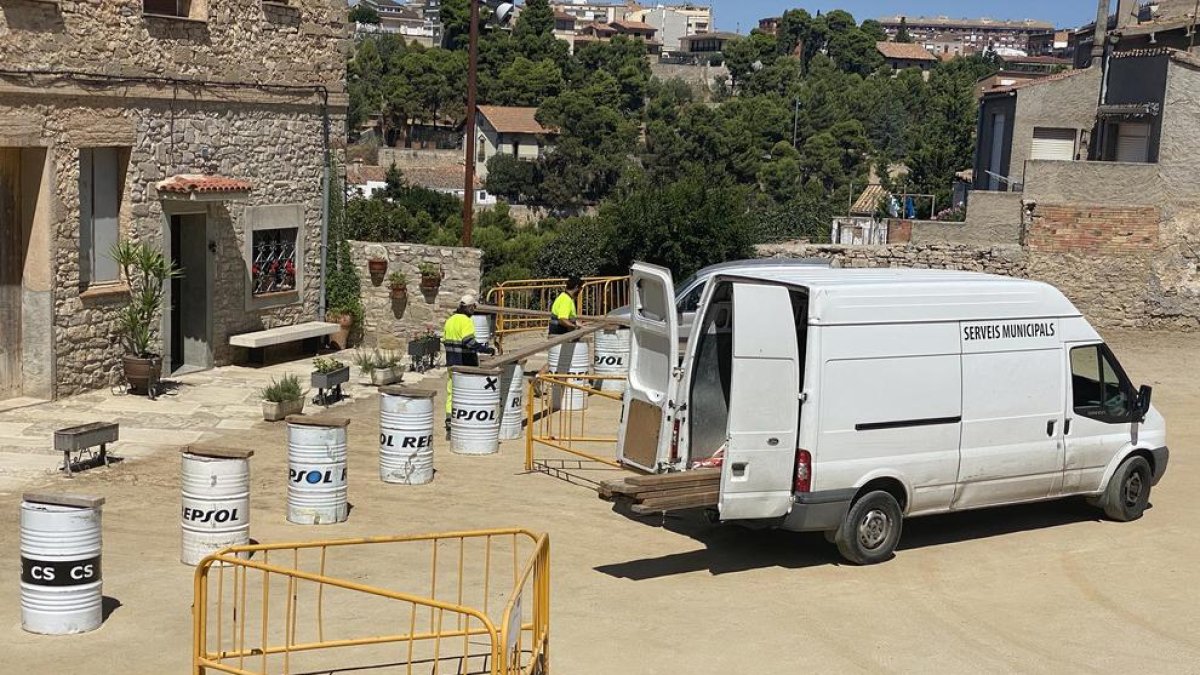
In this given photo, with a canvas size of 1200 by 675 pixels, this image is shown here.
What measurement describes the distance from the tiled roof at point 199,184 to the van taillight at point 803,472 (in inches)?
425

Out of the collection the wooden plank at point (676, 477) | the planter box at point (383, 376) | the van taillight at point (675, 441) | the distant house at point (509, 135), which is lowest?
the planter box at point (383, 376)

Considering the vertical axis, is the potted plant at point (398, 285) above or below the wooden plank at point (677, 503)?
above

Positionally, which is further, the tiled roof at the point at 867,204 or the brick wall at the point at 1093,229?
the tiled roof at the point at 867,204

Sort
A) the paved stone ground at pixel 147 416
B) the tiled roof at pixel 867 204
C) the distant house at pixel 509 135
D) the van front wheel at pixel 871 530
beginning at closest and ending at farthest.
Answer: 1. the van front wheel at pixel 871 530
2. the paved stone ground at pixel 147 416
3. the tiled roof at pixel 867 204
4. the distant house at pixel 509 135

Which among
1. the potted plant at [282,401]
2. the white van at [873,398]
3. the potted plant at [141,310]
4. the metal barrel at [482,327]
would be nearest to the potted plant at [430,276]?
the metal barrel at [482,327]

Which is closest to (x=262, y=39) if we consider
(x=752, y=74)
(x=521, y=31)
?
(x=521, y=31)

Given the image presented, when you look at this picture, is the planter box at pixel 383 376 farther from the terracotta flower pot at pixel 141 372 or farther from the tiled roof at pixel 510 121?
the tiled roof at pixel 510 121

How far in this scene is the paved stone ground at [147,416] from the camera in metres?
13.9

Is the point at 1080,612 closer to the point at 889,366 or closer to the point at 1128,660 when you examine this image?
the point at 1128,660

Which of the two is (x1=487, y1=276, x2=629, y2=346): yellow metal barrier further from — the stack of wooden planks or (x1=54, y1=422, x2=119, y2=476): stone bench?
the stack of wooden planks

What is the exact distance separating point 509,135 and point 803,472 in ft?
289

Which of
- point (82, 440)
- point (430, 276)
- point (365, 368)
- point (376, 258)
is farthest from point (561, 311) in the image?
point (82, 440)

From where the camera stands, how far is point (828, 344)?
35.3 feet

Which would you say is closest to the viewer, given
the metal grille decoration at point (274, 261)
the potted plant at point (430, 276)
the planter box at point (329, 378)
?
the planter box at point (329, 378)
